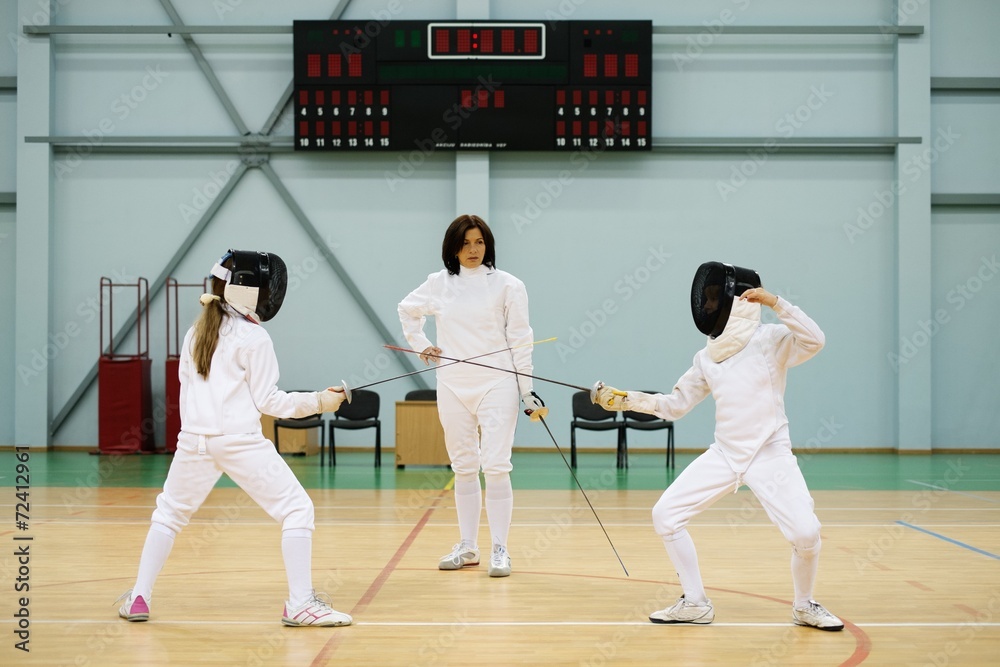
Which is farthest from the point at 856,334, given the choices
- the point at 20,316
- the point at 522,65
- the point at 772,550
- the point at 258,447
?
the point at 20,316

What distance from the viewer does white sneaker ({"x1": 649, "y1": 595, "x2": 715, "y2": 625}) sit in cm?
345

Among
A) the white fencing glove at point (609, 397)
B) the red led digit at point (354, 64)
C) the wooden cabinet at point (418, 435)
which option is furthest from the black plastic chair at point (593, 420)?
the white fencing glove at point (609, 397)

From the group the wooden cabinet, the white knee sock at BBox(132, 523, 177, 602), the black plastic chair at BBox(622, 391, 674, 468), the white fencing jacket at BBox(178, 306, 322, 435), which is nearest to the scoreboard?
the black plastic chair at BBox(622, 391, 674, 468)

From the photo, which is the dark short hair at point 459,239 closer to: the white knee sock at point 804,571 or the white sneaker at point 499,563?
the white sneaker at point 499,563

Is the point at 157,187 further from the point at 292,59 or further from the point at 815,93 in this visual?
the point at 815,93

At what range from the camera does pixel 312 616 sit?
3.36m

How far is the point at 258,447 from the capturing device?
11.1 feet

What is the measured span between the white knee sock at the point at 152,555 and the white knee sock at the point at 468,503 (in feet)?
4.85

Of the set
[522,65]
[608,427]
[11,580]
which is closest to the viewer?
[11,580]

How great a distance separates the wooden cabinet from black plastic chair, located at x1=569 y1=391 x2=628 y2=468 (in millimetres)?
1356

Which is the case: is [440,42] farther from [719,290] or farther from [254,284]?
[719,290]

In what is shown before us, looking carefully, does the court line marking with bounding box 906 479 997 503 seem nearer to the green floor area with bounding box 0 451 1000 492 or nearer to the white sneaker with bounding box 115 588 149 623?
the green floor area with bounding box 0 451 1000 492

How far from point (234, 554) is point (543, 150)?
263 inches

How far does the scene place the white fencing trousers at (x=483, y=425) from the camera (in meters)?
4.38
